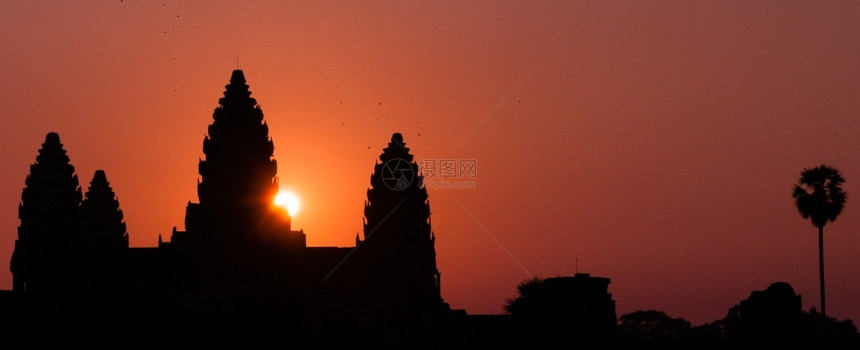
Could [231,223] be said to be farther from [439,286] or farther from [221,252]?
[439,286]

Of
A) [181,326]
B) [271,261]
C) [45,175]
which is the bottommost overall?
[181,326]

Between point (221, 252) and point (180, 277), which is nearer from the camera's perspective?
point (180, 277)

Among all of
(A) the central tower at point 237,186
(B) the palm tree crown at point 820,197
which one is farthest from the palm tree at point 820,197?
(A) the central tower at point 237,186

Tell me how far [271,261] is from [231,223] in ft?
31.8

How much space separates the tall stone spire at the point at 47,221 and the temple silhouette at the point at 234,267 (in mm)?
111

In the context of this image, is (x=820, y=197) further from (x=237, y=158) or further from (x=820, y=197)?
(x=237, y=158)

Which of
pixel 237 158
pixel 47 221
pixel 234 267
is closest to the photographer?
pixel 234 267

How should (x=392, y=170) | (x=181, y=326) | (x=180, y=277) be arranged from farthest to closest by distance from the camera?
(x=392, y=170) < (x=180, y=277) < (x=181, y=326)

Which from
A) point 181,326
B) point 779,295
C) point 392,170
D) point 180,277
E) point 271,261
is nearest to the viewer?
point 779,295

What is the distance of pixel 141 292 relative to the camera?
75.4 metres

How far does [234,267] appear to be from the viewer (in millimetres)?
115438

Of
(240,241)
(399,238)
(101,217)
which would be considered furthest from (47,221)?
(399,238)

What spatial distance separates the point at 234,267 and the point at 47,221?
1572 cm

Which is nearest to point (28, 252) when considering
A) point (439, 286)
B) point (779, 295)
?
point (439, 286)
